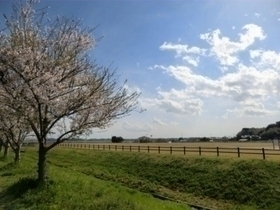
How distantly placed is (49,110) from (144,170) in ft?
70.2

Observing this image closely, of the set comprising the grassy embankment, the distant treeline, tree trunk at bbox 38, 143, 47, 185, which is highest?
the distant treeline

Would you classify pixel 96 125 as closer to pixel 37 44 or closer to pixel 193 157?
pixel 37 44

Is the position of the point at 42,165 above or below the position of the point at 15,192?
above

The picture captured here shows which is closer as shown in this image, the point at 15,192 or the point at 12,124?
the point at 15,192

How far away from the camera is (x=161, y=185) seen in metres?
29.3

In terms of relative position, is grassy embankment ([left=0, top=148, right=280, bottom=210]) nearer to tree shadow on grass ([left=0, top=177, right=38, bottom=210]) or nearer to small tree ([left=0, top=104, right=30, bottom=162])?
tree shadow on grass ([left=0, top=177, right=38, bottom=210])

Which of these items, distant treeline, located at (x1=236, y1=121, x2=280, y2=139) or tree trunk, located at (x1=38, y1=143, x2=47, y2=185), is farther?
distant treeline, located at (x1=236, y1=121, x2=280, y2=139)

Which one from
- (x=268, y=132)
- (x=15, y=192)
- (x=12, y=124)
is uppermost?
(x=268, y=132)

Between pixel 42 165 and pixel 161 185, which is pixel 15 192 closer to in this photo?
pixel 42 165

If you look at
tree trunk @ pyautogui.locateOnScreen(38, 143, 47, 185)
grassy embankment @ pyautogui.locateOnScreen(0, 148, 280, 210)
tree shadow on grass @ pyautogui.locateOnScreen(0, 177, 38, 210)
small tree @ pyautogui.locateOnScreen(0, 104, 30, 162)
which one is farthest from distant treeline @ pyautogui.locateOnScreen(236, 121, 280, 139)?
tree shadow on grass @ pyautogui.locateOnScreen(0, 177, 38, 210)

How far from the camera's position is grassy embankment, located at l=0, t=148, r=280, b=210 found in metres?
13.3

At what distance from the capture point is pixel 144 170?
3503cm

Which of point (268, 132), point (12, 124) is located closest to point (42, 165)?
point (12, 124)

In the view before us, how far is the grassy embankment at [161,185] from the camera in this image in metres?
13.3
